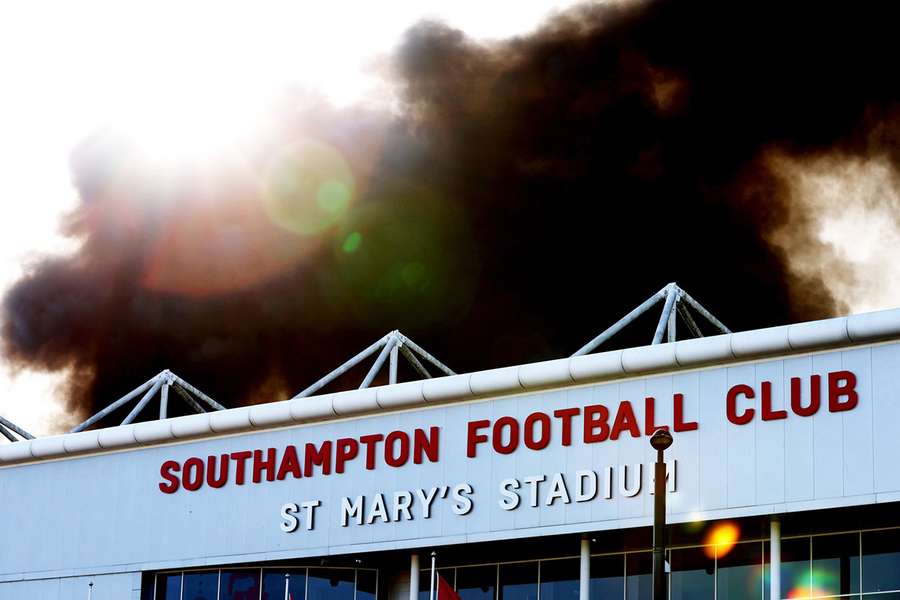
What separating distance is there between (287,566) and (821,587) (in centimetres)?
1485

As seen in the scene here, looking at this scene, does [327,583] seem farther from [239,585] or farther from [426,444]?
[426,444]

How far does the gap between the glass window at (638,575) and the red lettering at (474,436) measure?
4651 mm

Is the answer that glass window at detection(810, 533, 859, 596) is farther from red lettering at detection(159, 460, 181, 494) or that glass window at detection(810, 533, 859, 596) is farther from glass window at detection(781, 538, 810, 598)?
red lettering at detection(159, 460, 181, 494)

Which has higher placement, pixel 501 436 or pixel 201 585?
pixel 501 436

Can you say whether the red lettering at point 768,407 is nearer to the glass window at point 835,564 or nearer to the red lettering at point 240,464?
the glass window at point 835,564

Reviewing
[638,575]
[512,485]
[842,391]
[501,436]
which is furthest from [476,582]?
[842,391]

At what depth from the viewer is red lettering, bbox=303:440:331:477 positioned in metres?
45.5

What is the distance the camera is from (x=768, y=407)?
3897cm

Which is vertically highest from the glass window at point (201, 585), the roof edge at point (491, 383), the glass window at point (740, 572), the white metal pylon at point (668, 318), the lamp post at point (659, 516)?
the white metal pylon at point (668, 318)

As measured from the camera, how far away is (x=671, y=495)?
39.7 m

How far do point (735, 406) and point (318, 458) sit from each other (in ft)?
39.6

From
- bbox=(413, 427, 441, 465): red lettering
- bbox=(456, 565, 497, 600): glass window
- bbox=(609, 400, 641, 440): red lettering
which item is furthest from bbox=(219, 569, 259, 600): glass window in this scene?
bbox=(609, 400, 641, 440): red lettering

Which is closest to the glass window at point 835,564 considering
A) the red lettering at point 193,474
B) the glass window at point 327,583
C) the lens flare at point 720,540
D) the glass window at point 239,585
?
the lens flare at point 720,540

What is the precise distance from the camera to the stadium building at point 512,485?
38.4 m
